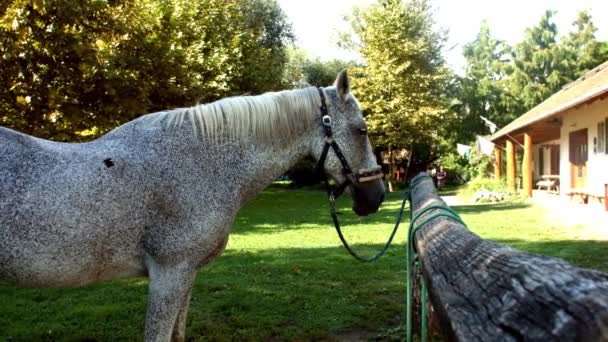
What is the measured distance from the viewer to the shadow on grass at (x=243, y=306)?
4.16 metres

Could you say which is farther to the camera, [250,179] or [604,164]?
[604,164]

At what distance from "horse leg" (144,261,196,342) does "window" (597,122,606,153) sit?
15228 mm

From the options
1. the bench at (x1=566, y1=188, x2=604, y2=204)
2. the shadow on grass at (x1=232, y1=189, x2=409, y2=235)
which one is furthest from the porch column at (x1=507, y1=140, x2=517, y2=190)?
the shadow on grass at (x1=232, y1=189, x2=409, y2=235)

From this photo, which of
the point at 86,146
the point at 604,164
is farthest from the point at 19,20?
the point at 604,164

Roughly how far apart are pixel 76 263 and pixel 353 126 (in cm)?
162

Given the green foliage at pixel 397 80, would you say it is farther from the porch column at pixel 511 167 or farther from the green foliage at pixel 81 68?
the green foliage at pixel 81 68

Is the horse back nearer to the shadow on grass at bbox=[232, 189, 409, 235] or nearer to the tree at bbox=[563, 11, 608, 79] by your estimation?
the shadow on grass at bbox=[232, 189, 409, 235]

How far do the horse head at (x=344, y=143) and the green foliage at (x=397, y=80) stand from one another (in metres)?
25.7

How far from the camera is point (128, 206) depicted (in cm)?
224

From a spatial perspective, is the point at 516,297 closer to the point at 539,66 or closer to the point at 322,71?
the point at 322,71

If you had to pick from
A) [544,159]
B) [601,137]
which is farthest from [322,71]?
[601,137]

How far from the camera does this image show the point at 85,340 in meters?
4.00

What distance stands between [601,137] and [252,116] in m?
15.1

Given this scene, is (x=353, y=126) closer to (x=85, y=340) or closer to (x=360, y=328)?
(x=360, y=328)
